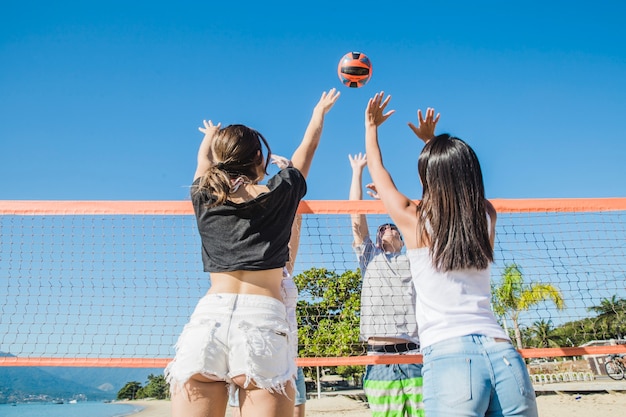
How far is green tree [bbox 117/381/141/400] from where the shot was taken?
101125mm

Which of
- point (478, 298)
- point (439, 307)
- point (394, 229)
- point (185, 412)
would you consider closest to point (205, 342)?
point (185, 412)

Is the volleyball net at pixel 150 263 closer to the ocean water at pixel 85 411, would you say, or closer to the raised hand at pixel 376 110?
the raised hand at pixel 376 110

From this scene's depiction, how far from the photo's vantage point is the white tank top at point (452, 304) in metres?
1.97

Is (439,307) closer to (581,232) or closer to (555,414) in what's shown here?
(581,232)

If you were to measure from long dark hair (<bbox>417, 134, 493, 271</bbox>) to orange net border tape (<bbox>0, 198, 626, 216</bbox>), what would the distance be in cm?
211

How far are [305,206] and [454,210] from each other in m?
2.38

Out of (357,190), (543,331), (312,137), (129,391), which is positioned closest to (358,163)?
(357,190)

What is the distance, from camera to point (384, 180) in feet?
7.86

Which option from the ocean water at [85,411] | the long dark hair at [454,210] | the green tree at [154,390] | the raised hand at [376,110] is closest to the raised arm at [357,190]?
the raised hand at [376,110]

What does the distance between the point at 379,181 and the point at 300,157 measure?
486 millimetres

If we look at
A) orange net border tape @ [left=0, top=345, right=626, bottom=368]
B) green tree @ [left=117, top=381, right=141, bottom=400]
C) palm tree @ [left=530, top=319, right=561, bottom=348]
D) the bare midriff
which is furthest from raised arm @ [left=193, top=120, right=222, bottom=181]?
green tree @ [left=117, top=381, right=141, bottom=400]

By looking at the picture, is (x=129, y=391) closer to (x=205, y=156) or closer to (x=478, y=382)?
(x=205, y=156)

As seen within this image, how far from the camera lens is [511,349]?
191 cm

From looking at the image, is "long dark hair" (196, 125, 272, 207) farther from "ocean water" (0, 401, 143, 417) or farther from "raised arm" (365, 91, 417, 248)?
"ocean water" (0, 401, 143, 417)
